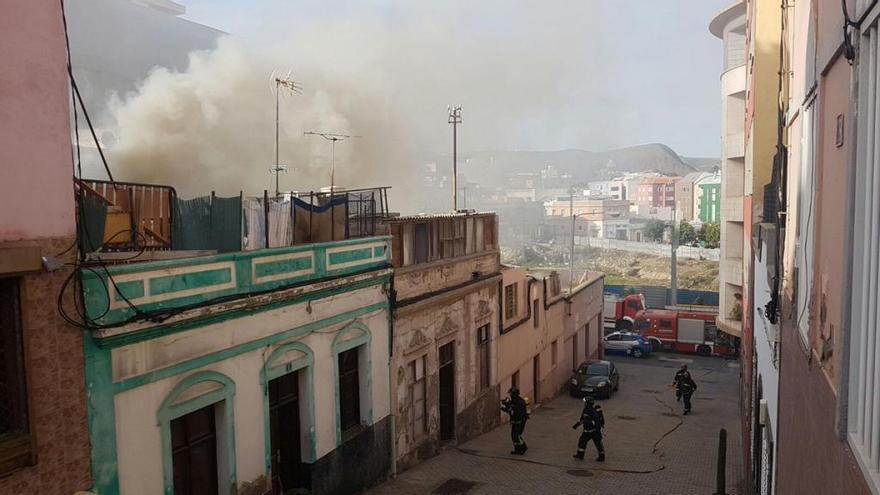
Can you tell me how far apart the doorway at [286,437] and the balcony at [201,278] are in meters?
1.42

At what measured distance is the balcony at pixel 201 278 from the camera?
680 cm

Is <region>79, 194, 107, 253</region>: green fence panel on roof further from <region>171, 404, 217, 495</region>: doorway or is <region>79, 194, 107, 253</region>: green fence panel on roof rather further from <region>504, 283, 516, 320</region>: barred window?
<region>504, 283, 516, 320</region>: barred window

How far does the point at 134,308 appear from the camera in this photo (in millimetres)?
7059

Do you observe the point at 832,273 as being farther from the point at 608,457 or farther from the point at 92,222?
the point at 608,457

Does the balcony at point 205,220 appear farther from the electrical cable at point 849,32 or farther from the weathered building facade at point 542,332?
the weathered building facade at point 542,332

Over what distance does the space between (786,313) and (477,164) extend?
18086 cm

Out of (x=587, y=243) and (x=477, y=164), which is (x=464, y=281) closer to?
(x=587, y=243)

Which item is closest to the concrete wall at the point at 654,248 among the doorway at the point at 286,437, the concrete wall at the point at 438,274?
the concrete wall at the point at 438,274

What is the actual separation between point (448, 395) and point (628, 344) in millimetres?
22330

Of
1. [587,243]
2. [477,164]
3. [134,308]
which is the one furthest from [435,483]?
[477,164]

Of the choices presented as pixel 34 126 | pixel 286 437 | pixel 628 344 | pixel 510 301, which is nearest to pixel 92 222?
pixel 34 126

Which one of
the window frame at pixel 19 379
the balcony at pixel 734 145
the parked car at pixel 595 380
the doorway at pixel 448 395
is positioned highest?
the balcony at pixel 734 145

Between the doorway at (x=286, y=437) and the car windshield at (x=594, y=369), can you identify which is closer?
the doorway at (x=286, y=437)

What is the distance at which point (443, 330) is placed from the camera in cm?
1437
